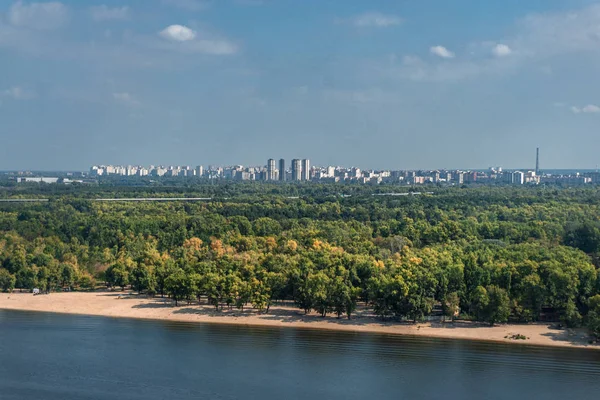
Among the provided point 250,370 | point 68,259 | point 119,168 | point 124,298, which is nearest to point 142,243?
point 68,259

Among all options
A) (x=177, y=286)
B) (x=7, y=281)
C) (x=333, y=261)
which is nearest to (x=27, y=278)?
(x=7, y=281)

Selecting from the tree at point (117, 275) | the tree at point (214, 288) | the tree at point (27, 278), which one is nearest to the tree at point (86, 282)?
the tree at point (117, 275)

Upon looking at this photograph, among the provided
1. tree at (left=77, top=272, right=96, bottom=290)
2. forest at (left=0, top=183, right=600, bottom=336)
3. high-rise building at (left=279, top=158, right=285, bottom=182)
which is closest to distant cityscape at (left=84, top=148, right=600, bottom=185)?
high-rise building at (left=279, top=158, right=285, bottom=182)

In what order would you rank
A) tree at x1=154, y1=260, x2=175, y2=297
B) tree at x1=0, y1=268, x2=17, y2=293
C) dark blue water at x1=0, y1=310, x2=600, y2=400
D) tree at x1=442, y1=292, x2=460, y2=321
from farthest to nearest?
1. tree at x1=0, y1=268, x2=17, y2=293
2. tree at x1=154, y1=260, x2=175, y2=297
3. tree at x1=442, y1=292, x2=460, y2=321
4. dark blue water at x1=0, y1=310, x2=600, y2=400

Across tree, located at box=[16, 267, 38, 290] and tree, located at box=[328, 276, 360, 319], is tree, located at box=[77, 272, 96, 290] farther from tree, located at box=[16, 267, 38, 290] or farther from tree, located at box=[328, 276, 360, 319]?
tree, located at box=[328, 276, 360, 319]

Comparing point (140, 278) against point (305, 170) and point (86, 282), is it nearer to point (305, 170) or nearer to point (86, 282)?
point (86, 282)

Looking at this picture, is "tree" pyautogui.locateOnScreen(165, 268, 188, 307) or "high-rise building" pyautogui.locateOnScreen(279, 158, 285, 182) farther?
"high-rise building" pyautogui.locateOnScreen(279, 158, 285, 182)
